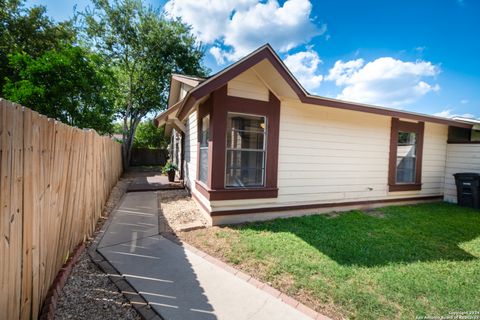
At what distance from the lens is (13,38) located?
14.8 meters

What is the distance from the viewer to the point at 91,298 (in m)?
2.47

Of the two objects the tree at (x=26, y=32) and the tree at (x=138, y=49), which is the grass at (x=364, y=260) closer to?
the tree at (x=138, y=49)

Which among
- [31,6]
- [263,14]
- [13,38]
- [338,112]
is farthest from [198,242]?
[31,6]

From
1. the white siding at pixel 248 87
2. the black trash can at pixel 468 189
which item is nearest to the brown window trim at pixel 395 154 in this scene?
the black trash can at pixel 468 189

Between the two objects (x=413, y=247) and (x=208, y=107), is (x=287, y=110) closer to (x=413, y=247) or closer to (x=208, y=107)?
(x=208, y=107)

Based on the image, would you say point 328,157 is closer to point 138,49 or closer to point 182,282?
point 182,282

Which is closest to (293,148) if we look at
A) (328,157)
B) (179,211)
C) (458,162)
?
(328,157)

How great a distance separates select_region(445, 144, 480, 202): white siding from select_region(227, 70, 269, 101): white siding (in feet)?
24.7

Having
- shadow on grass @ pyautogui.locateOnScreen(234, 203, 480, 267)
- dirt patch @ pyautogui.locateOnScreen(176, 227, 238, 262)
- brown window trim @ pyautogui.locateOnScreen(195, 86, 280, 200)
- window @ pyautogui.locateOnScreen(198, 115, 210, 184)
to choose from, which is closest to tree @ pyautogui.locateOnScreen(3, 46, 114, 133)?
window @ pyautogui.locateOnScreen(198, 115, 210, 184)

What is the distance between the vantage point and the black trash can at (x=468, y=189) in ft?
23.2

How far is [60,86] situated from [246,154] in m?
8.43

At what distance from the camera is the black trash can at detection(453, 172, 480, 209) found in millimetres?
7074

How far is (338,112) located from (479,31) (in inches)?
292

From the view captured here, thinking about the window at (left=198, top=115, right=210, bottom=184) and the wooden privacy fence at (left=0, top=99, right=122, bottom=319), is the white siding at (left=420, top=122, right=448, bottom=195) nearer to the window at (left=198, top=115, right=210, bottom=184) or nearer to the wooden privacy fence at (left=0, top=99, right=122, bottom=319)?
the window at (left=198, top=115, right=210, bottom=184)
